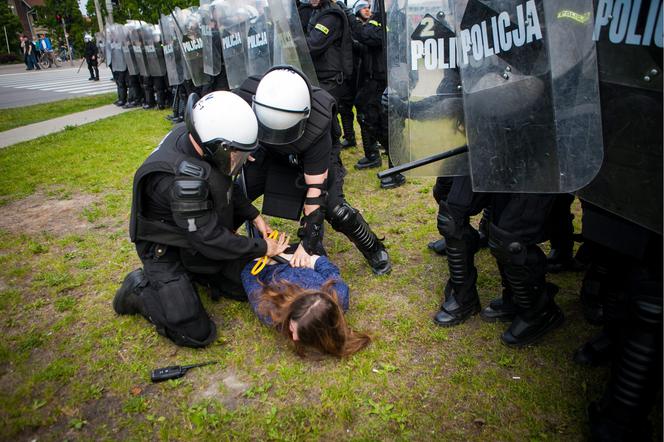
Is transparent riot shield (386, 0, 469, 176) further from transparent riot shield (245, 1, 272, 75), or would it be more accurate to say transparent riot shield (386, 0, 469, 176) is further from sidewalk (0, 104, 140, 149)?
sidewalk (0, 104, 140, 149)

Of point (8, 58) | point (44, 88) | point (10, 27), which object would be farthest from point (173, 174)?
point (10, 27)

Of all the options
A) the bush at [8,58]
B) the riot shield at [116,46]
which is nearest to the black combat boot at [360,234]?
the riot shield at [116,46]

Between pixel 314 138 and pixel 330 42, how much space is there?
2.69 m

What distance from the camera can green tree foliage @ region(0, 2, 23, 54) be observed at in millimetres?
33219

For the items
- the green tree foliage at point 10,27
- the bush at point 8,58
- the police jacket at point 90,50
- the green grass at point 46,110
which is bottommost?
Result: the green grass at point 46,110

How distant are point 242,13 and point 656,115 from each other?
526cm

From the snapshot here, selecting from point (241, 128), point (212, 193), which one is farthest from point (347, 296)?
A: point (241, 128)

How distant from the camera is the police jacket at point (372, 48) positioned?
5.48 m

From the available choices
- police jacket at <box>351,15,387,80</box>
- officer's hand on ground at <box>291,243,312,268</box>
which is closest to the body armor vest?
officer's hand on ground at <box>291,243,312,268</box>

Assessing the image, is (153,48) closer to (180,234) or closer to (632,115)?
(180,234)

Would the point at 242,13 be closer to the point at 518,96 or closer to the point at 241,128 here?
the point at 241,128

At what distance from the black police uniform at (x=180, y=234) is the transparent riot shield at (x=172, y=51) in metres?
6.57

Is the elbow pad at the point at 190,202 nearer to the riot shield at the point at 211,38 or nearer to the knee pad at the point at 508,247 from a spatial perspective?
the knee pad at the point at 508,247

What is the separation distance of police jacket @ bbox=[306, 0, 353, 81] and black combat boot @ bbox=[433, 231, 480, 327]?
3.29 metres
